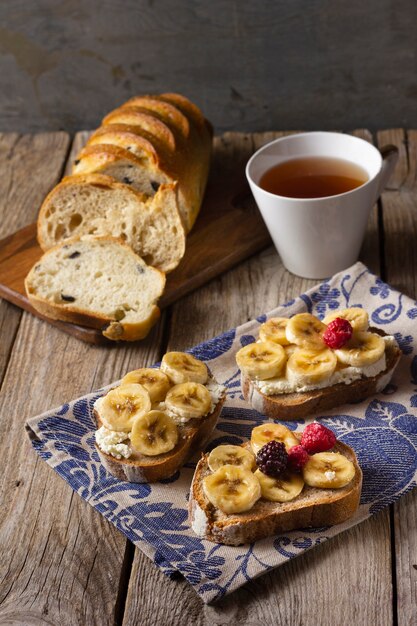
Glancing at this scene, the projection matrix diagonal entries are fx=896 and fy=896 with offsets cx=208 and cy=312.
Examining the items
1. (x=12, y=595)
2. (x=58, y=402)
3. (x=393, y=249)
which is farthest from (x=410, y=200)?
(x=12, y=595)

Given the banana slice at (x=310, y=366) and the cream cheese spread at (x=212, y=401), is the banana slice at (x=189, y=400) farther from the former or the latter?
the banana slice at (x=310, y=366)

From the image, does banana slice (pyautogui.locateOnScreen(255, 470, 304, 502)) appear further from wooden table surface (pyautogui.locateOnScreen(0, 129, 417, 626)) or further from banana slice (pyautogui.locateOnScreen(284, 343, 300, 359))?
banana slice (pyautogui.locateOnScreen(284, 343, 300, 359))

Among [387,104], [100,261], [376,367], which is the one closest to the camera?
[376,367]

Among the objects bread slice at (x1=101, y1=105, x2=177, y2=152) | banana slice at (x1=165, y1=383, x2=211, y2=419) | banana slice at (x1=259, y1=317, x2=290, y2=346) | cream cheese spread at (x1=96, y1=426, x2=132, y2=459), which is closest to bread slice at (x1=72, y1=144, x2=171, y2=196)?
bread slice at (x1=101, y1=105, x2=177, y2=152)

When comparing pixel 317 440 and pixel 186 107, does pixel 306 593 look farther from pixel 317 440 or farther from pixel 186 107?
pixel 186 107

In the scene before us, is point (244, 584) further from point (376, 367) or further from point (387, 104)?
point (387, 104)
